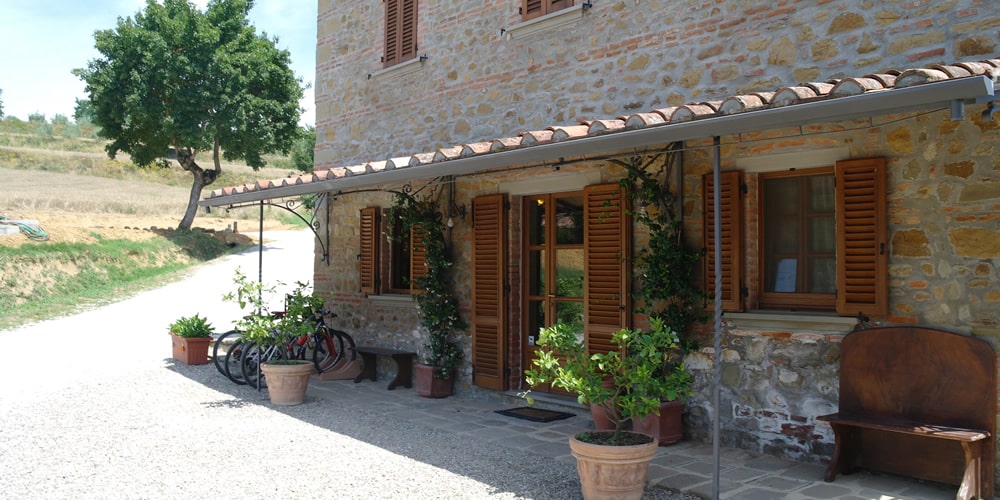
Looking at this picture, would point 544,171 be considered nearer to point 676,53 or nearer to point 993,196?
point 676,53

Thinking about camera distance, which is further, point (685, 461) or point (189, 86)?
point (189, 86)

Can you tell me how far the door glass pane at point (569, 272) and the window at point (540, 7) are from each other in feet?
7.48

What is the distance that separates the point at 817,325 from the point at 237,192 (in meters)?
6.46

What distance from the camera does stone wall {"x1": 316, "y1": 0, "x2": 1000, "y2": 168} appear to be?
507 cm

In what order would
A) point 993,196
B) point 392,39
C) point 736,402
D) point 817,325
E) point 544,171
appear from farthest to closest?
point 392,39
point 544,171
point 736,402
point 817,325
point 993,196

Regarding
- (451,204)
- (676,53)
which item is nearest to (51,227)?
(451,204)

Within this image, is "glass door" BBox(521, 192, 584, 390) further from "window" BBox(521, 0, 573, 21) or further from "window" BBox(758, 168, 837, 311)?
"window" BBox(758, 168, 837, 311)

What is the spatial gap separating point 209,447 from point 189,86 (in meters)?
21.6

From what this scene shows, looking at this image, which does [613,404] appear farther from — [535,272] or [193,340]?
[193,340]

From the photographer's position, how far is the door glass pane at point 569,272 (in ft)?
23.6

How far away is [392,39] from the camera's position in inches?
373

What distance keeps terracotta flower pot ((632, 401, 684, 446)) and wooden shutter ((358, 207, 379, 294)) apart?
15.0 feet

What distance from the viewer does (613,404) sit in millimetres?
4734

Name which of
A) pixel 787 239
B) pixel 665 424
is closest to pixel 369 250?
pixel 665 424
